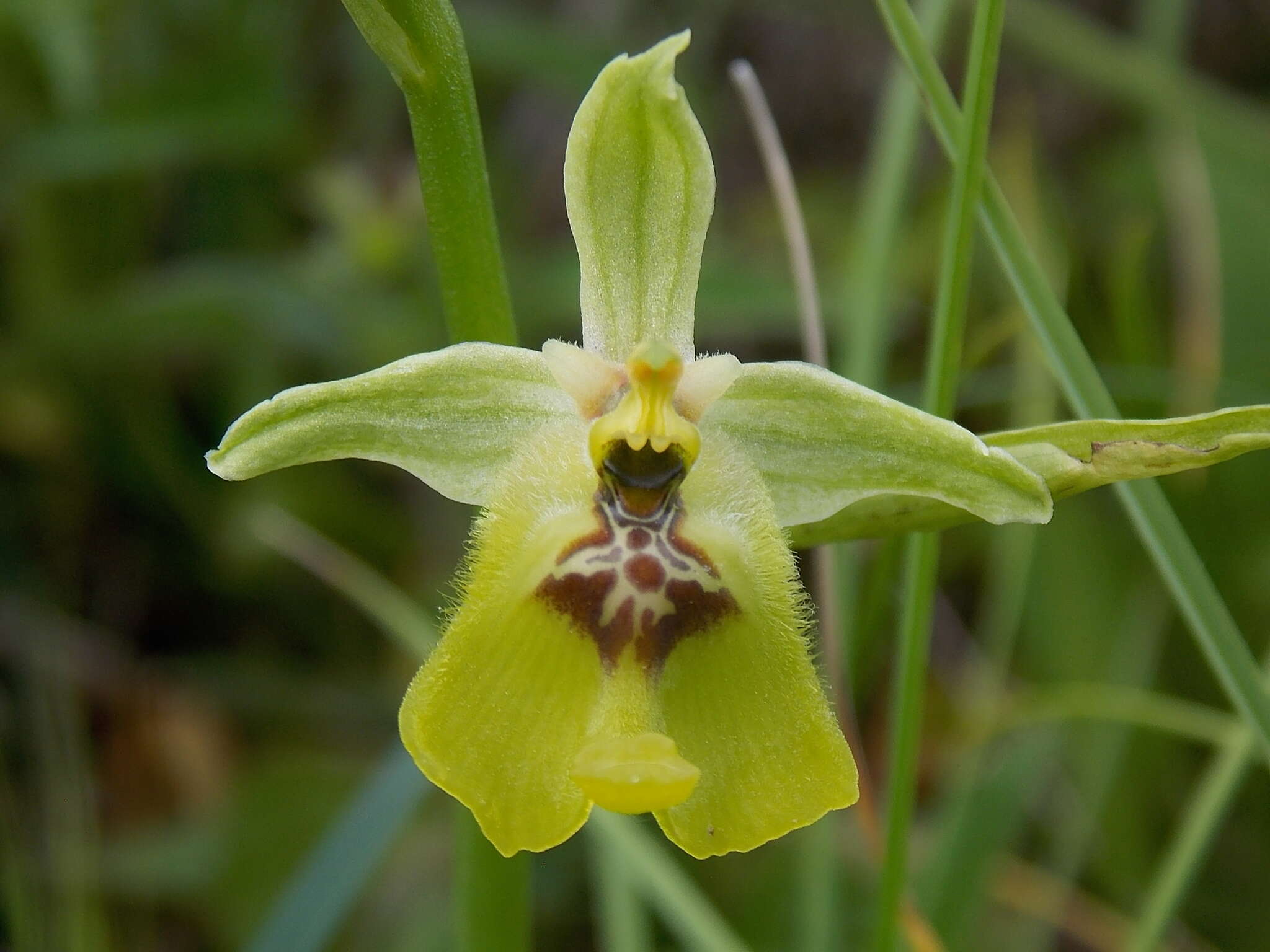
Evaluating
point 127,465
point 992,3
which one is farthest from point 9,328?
point 992,3

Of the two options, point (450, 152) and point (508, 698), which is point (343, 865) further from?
point (450, 152)

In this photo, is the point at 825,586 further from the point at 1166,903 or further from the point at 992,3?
the point at 992,3

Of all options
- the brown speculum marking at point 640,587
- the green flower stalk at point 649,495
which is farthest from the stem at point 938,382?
the brown speculum marking at point 640,587

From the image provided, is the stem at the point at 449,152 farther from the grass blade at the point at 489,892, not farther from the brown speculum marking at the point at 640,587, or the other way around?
the grass blade at the point at 489,892

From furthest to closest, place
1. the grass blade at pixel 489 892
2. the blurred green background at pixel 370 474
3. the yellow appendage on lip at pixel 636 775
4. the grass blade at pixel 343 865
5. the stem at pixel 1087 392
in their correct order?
the blurred green background at pixel 370 474
the grass blade at pixel 343 865
the grass blade at pixel 489 892
the stem at pixel 1087 392
the yellow appendage on lip at pixel 636 775

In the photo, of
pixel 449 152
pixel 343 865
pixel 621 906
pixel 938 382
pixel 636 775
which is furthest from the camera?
pixel 621 906

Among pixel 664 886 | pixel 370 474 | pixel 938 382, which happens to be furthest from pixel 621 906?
pixel 370 474
